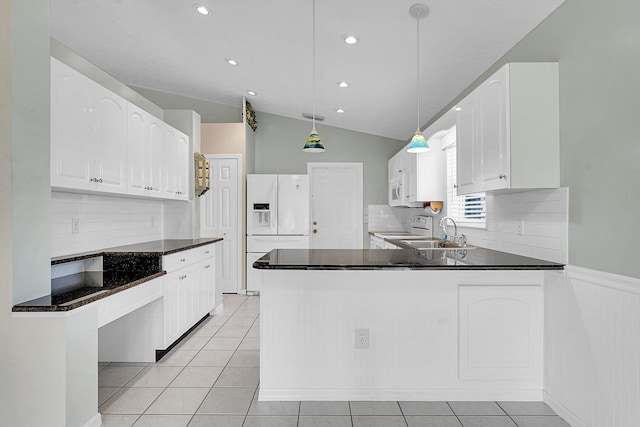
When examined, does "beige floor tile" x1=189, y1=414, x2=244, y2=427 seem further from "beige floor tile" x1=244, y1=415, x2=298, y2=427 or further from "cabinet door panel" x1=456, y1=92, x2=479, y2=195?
"cabinet door panel" x1=456, y1=92, x2=479, y2=195

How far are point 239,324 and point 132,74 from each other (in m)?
3.88

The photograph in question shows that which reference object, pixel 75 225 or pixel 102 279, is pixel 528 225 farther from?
pixel 75 225

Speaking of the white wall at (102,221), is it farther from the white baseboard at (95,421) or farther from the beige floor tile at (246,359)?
the beige floor tile at (246,359)

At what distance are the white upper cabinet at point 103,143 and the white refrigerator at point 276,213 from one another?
1.45 m

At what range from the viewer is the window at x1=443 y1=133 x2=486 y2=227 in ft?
10.5

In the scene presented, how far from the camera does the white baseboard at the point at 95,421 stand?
1.81m

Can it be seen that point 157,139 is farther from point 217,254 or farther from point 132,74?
point 132,74

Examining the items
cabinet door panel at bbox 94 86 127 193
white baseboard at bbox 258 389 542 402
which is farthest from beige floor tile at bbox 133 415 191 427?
cabinet door panel at bbox 94 86 127 193

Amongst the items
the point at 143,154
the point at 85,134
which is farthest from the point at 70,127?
the point at 143,154

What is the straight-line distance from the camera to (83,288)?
207 cm

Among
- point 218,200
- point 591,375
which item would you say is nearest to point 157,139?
point 218,200

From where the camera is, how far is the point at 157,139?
3.36m

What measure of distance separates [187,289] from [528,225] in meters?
2.93

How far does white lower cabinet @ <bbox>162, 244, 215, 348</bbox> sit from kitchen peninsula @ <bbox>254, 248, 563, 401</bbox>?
1148mm
